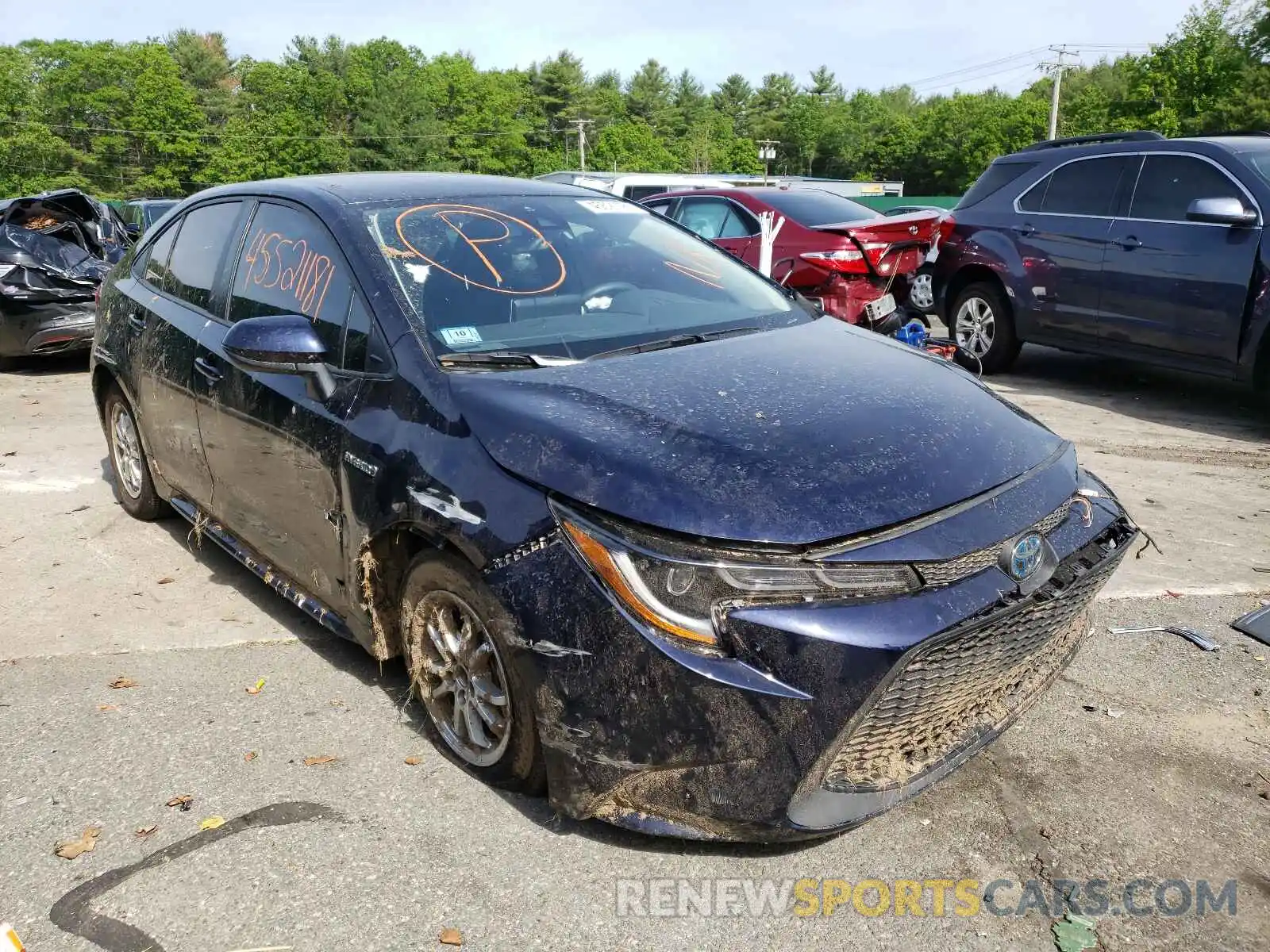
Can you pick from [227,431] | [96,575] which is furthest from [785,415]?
[96,575]

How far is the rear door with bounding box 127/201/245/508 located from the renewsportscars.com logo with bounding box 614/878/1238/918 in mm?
2574

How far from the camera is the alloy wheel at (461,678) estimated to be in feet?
9.07

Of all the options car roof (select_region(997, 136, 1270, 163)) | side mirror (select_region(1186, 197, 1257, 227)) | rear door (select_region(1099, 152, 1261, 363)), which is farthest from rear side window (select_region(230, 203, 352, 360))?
car roof (select_region(997, 136, 1270, 163))

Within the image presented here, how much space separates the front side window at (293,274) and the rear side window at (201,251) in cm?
25

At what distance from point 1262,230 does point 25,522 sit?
7435mm

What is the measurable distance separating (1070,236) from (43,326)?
8736 millimetres

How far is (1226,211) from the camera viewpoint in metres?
6.61

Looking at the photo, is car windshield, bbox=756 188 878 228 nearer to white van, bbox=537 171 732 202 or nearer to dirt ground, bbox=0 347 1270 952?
dirt ground, bbox=0 347 1270 952

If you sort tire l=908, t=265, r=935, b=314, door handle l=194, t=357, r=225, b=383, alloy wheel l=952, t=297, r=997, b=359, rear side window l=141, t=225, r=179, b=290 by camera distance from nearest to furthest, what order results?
door handle l=194, t=357, r=225, b=383
rear side window l=141, t=225, r=179, b=290
alloy wheel l=952, t=297, r=997, b=359
tire l=908, t=265, r=935, b=314

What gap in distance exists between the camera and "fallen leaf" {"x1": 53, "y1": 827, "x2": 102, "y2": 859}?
2688 mm

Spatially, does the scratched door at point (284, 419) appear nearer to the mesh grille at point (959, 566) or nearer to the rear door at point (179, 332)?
the rear door at point (179, 332)

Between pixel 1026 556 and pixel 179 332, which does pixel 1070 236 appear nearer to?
pixel 1026 556

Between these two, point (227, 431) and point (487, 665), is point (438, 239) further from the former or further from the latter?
point (487, 665)

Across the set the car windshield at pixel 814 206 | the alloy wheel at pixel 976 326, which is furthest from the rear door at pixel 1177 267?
the car windshield at pixel 814 206
